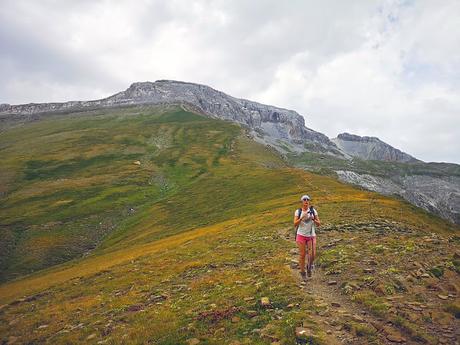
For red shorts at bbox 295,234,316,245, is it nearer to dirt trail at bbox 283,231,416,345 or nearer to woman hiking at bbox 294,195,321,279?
woman hiking at bbox 294,195,321,279

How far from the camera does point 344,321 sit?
17078mm

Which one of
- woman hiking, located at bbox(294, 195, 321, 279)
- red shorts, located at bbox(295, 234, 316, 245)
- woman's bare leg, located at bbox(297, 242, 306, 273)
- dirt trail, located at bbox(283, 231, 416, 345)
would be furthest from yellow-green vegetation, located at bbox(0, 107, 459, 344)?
red shorts, located at bbox(295, 234, 316, 245)

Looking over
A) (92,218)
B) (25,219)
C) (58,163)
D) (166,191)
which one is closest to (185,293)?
(92,218)

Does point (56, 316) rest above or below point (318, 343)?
below

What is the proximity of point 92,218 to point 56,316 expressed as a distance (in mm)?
74673

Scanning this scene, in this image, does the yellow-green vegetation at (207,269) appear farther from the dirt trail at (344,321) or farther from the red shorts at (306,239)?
the red shorts at (306,239)

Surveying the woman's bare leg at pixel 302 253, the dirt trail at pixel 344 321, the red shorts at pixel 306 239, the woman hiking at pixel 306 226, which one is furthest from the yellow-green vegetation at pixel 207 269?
the red shorts at pixel 306 239

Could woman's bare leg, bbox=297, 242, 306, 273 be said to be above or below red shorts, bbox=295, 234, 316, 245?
below

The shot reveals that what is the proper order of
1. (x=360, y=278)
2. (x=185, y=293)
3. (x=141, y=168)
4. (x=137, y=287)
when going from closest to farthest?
(x=360, y=278), (x=185, y=293), (x=137, y=287), (x=141, y=168)

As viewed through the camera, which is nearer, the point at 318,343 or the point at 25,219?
the point at 318,343

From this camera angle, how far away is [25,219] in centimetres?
9869

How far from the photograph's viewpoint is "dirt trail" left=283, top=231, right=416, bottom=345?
1556 centimetres

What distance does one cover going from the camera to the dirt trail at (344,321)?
51.1 ft

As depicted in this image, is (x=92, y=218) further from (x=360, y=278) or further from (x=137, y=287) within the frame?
(x=360, y=278)
